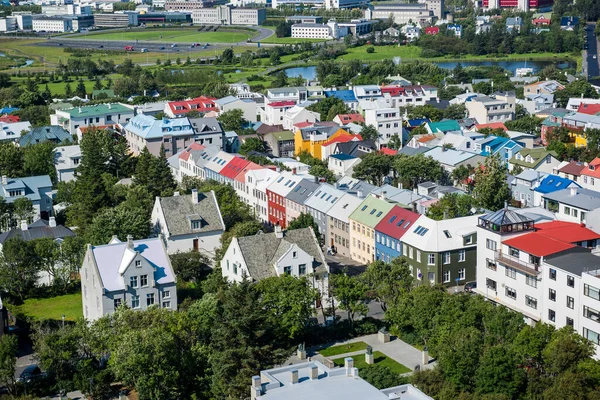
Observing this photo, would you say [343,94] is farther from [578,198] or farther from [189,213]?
[189,213]

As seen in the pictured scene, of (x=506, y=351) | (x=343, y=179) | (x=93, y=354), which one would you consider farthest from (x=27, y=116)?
(x=506, y=351)

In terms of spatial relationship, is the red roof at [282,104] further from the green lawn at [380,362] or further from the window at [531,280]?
the green lawn at [380,362]

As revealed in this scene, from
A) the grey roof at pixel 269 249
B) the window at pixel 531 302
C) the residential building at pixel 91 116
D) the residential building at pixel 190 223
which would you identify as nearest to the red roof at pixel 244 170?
the residential building at pixel 190 223

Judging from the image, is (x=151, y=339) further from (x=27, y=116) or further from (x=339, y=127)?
(x=27, y=116)

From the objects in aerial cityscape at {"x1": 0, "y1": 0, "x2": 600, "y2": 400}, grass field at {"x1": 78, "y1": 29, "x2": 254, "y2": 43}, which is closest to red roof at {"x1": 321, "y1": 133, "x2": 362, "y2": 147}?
aerial cityscape at {"x1": 0, "y1": 0, "x2": 600, "y2": 400}

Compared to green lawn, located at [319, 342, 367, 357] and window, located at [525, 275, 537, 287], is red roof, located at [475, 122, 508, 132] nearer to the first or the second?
window, located at [525, 275, 537, 287]

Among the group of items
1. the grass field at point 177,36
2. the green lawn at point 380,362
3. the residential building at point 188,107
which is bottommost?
the green lawn at point 380,362

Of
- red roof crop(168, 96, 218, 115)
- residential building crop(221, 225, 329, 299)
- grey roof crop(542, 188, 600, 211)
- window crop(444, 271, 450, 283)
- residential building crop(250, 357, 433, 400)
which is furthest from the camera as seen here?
red roof crop(168, 96, 218, 115)
